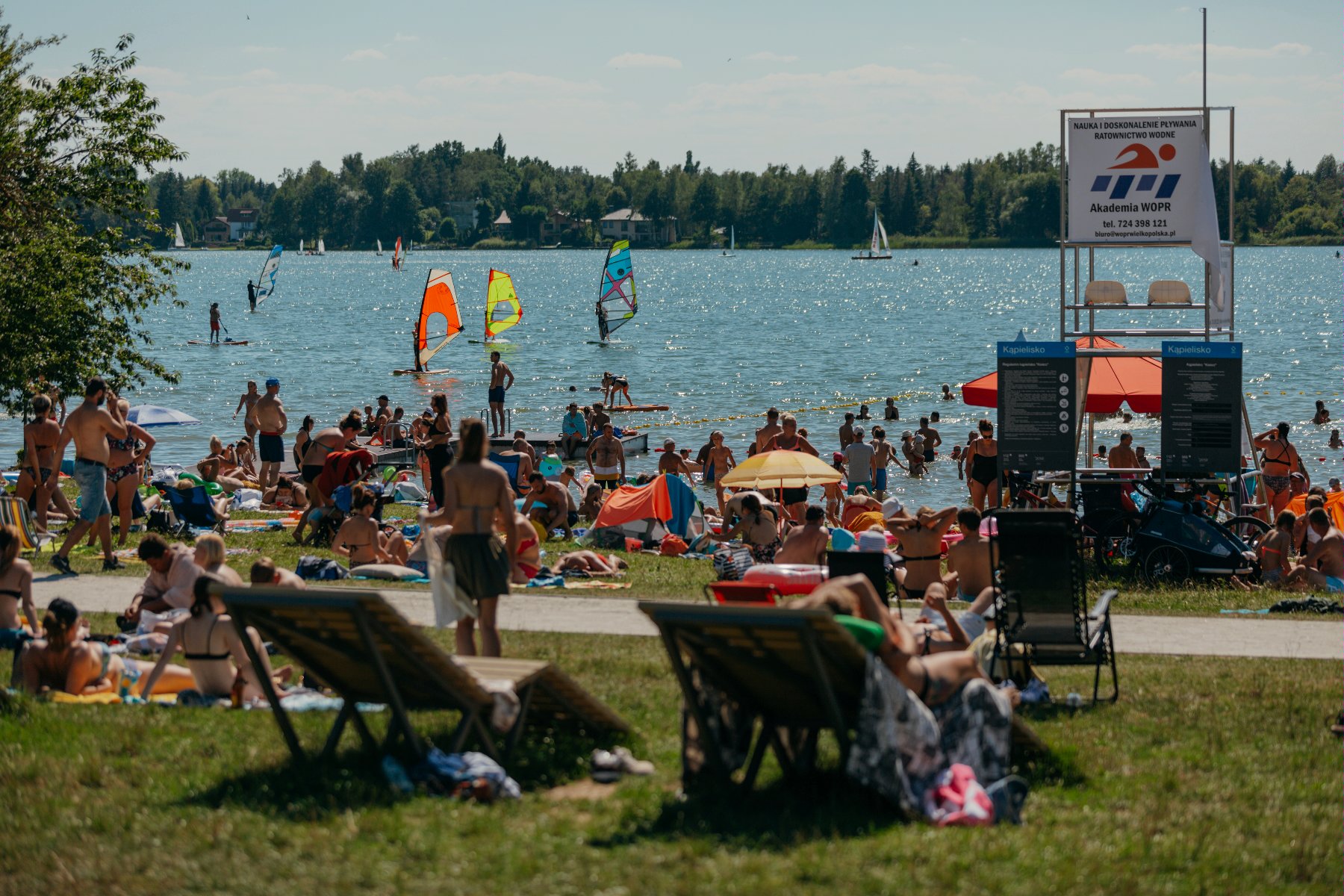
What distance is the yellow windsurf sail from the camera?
36.3 metres

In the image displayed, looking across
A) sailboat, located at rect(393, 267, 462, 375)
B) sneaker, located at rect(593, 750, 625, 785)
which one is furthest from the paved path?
sailboat, located at rect(393, 267, 462, 375)

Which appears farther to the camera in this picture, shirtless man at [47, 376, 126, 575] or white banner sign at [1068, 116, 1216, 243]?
white banner sign at [1068, 116, 1216, 243]

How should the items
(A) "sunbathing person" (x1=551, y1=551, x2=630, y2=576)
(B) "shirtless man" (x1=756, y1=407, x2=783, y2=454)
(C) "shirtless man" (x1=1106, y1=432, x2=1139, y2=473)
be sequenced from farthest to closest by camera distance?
(B) "shirtless man" (x1=756, y1=407, x2=783, y2=454)
(C) "shirtless man" (x1=1106, y1=432, x2=1139, y2=473)
(A) "sunbathing person" (x1=551, y1=551, x2=630, y2=576)

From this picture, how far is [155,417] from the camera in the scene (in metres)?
17.9

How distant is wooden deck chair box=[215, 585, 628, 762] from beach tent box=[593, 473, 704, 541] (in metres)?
8.23

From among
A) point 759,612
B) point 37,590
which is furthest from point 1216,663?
point 37,590

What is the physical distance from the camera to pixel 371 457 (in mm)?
14297

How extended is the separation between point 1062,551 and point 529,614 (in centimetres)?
347

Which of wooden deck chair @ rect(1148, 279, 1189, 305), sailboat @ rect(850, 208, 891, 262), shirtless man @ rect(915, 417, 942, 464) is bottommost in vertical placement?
shirtless man @ rect(915, 417, 942, 464)

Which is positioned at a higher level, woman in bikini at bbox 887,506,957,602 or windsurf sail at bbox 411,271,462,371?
windsurf sail at bbox 411,271,462,371

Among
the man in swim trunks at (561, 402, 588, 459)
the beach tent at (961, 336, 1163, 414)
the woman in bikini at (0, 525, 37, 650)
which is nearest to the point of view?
the woman in bikini at (0, 525, 37, 650)

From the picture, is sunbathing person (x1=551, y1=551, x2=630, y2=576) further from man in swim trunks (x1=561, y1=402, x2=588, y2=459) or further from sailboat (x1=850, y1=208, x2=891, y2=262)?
sailboat (x1=850, y1=208, x2=891, y2=262)

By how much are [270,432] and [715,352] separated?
3987cm

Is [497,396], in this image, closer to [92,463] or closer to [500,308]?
[92,463]
